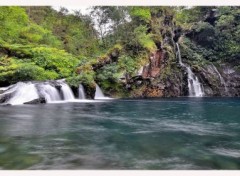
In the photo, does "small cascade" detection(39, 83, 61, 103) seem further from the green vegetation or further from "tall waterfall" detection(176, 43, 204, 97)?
"tall waterfall" detection(176, 43, 204, 97)

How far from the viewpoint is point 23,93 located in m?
→ 10.0

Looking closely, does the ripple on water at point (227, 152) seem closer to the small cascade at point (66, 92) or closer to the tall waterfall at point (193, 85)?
the small cascade at point (66, 92)

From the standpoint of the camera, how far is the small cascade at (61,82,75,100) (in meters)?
11.2

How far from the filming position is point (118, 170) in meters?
3.05

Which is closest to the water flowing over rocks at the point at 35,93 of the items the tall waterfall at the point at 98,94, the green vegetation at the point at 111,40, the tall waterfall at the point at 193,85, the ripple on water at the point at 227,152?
the green vegetation at the point at 111,40

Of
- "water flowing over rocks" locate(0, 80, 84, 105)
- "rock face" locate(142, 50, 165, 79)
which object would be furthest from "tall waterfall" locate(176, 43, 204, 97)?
"water flowing over rocks" locate(0, 80, 84, 105)

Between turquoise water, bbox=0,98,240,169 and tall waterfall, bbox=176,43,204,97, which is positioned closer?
turquoise water, bbox=0,98,240,169

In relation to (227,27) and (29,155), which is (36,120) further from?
(227,27)

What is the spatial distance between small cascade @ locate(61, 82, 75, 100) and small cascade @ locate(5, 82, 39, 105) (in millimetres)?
1217

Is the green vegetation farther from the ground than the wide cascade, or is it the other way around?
the green vegetation

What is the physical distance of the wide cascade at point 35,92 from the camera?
9.62 m

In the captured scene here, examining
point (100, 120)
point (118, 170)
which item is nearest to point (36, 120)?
point (100, 120)

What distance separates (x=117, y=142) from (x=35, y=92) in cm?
645

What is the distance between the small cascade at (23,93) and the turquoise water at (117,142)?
9.66ft
